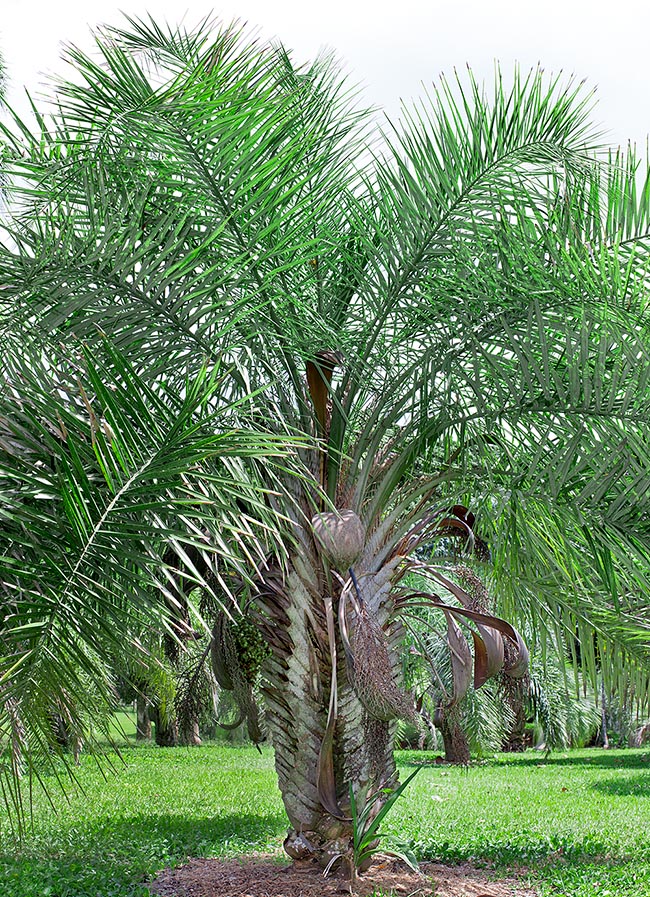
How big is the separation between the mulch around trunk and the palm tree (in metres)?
0.20

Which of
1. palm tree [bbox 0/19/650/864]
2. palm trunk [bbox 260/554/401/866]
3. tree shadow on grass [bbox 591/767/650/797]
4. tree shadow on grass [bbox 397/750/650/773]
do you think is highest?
palm tree [bbox 0/19/650/864]

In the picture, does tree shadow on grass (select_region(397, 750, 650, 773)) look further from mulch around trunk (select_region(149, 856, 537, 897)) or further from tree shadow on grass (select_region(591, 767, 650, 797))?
mulch around trunk (select_region(149, 856, 537, 897))

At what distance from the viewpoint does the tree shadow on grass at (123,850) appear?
4772 millimetres

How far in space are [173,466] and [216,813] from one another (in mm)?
6218

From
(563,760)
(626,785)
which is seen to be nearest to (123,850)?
(626,785)

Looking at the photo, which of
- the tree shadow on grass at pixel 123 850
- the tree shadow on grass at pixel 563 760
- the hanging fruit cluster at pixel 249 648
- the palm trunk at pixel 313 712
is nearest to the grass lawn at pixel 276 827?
the tree shadow on grass at pixel 123 850

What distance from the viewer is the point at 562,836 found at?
21.5 ft

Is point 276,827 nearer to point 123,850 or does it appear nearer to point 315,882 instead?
Result: point 123,850

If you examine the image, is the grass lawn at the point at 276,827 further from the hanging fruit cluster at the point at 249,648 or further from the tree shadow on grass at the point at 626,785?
the hanging fruit cluster at the point at 249,648

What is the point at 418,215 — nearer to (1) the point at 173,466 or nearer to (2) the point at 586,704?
(1) the point at 173,466

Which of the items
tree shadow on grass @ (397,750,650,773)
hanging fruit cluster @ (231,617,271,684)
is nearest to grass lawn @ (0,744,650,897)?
hanging fruit cluster @ (231,617,271,684)

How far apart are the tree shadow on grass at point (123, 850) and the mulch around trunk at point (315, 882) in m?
0.26

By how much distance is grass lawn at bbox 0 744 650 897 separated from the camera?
506 centimetres

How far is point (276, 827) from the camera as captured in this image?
6.96 m
